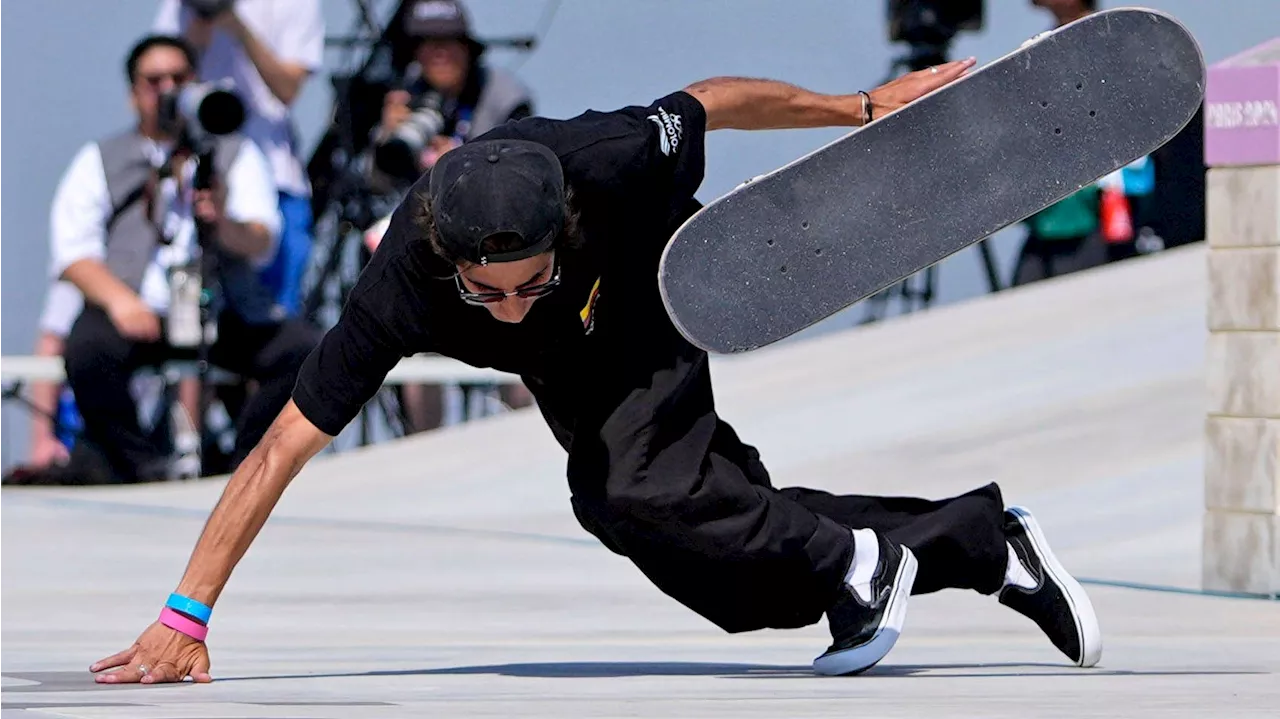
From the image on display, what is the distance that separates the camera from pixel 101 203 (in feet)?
29.3

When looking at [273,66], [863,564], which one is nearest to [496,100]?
[273,66]

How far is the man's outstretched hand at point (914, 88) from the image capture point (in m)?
4.55

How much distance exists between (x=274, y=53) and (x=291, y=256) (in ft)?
2.58

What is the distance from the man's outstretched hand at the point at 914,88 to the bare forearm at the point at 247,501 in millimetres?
1271

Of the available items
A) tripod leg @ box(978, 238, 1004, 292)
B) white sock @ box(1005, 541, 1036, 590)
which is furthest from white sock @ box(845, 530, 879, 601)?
tripod leg @ box(978, 238, 1004, 292)

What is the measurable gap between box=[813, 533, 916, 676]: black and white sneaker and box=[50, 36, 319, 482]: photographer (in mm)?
4776

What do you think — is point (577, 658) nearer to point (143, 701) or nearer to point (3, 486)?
point (143, 701)

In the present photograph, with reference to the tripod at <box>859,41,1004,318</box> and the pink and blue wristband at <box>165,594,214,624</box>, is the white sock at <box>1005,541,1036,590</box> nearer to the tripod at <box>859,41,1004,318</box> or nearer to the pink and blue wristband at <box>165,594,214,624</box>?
the pink and blue wristband at <box>165,594,214,624</box>

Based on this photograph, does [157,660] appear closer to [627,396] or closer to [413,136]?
[627,396]

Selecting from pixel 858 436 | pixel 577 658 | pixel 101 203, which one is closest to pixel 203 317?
pixel 101 203

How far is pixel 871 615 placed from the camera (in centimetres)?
432

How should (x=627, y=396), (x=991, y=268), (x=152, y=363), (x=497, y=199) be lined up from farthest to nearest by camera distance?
(x=991, y=268) < (x=152, y=363) < (x=627, y=396) < (x=497, y=199)

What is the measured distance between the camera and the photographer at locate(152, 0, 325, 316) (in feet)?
29.7

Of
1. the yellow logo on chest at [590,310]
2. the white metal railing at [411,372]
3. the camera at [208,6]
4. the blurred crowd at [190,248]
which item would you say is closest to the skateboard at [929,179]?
the yellow logo on chest at [590,310]
